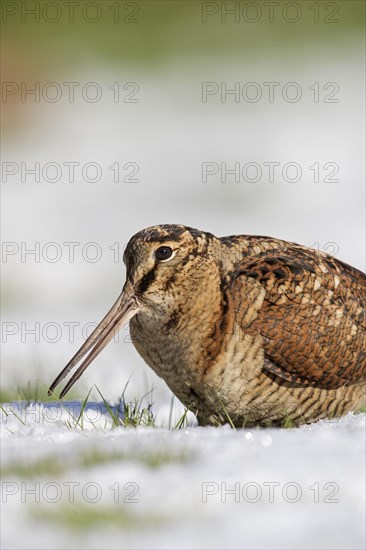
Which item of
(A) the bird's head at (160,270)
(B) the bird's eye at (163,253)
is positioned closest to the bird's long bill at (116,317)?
(A) the bird's head at (160,270)

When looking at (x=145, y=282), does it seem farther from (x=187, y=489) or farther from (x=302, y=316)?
(x=187, y=489)

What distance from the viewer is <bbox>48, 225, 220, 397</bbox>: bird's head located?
17.4 ft

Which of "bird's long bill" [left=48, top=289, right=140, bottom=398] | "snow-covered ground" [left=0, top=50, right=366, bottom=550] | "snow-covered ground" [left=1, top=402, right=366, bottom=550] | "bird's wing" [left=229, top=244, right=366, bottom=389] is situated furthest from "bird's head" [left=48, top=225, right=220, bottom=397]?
"snow-covered ground" [left=1, top=402, right=366, bottom=550]

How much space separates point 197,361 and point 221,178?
372 inches

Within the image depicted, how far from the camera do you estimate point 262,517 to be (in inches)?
157

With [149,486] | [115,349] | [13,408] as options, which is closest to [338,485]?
[149,486]

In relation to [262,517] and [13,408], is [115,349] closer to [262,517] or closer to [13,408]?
[13,408]

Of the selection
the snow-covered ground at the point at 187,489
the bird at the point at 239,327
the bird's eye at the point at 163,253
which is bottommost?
the snow-covered ground at the point at 187,489

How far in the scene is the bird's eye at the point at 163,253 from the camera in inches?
210

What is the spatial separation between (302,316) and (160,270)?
2.02ft

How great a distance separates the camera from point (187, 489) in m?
4.14

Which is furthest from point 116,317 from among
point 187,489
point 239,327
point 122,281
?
point 122,281

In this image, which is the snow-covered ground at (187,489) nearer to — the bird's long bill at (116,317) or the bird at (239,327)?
the bird at (239,327)

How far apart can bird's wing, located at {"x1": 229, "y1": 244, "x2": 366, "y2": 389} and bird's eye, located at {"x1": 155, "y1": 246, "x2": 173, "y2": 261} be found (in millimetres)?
292
